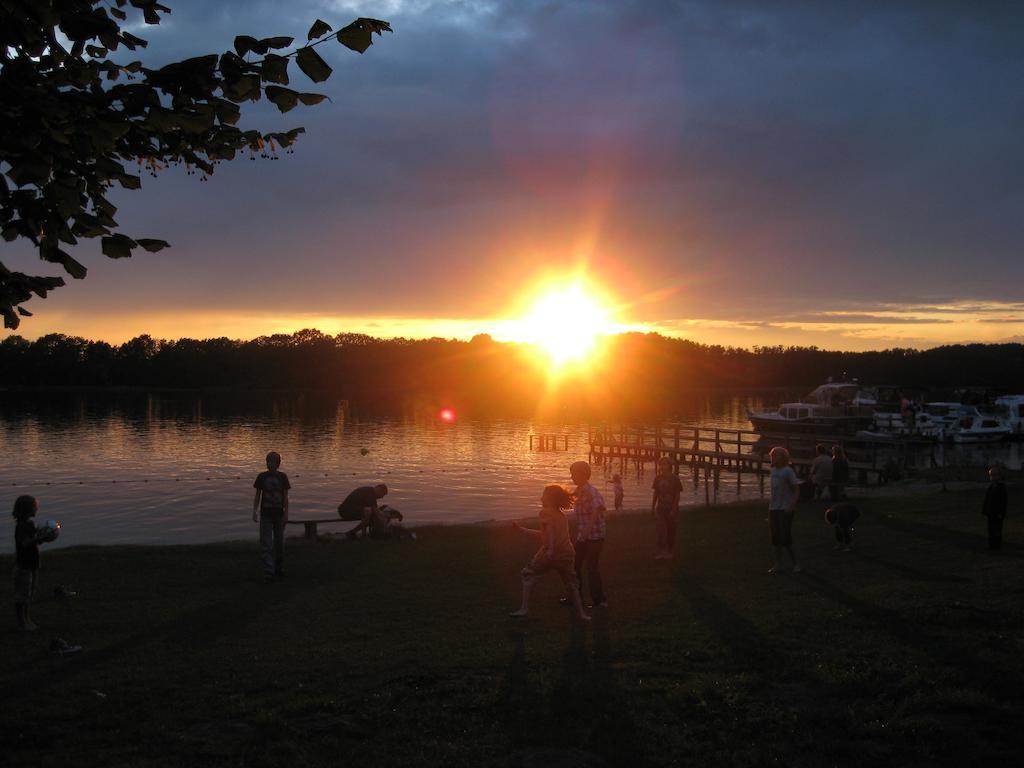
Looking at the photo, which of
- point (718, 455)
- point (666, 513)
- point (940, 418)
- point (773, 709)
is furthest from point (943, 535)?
point (940, 418)

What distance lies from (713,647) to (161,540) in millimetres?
21594

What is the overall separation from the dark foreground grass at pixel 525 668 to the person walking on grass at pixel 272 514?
0.53 m

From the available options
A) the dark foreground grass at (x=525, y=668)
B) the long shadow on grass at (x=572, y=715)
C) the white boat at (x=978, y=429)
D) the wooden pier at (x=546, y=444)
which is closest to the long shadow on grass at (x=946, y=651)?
the dark foreground grass at (x=525, y=668)

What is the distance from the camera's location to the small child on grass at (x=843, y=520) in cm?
1472

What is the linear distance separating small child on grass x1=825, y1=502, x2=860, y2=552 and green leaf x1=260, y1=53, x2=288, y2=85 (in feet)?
42.9

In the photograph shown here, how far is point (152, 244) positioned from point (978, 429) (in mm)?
68932

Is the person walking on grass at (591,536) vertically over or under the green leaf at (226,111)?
under

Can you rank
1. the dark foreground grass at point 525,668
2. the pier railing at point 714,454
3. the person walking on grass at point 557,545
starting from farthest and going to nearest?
the pier railing at point 714,454, the person walking on grass at point 557,545, the dark foreground grass at point 525,668

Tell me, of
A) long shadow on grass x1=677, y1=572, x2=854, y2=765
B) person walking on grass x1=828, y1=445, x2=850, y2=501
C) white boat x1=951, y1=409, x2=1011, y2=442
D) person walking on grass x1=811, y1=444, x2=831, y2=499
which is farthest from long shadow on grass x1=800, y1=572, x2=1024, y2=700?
white boat x1=951, y1=409, x2=1011, y2=442

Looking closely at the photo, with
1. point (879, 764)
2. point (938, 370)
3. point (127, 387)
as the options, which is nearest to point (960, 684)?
point (879, 764)

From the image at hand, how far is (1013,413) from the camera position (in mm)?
66688

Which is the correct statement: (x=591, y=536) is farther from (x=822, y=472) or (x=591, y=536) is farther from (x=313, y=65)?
(x=822, y=472)

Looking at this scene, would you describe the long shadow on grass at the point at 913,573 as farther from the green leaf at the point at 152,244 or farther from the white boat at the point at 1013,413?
the white boat at the point at 1013,413

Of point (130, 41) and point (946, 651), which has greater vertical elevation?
point (130, 41)
